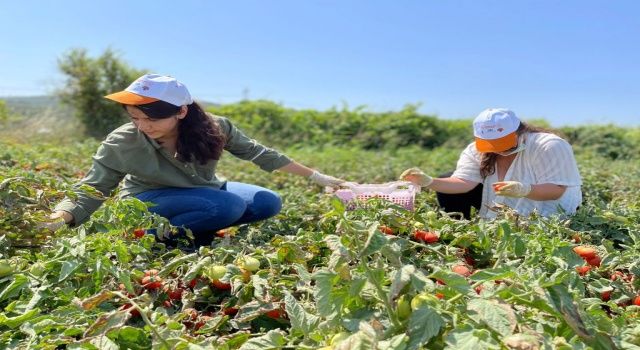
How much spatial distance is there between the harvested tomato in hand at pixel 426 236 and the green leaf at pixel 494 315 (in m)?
1.02

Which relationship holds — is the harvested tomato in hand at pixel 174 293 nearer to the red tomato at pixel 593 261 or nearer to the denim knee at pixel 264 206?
the red tomato at pixel 593 261

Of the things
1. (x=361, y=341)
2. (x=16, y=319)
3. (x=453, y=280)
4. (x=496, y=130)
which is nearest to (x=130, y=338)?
(x=16, y=319)

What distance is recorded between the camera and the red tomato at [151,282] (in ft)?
6.22

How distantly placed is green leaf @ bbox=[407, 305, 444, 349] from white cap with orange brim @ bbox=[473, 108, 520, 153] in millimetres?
2109

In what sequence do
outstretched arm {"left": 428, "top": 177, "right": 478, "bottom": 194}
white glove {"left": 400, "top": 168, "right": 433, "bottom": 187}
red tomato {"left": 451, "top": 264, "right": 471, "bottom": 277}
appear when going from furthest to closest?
1. outstretched arm {"left": 428, "top": 177, "right": 478, "bottom": 194}
2. white glove {"left": 400, "top": 168, "right": 433, "bottom": 187}
3. red tomato {"left": 451, "top": 264, "right": 471, "bottom": 277}

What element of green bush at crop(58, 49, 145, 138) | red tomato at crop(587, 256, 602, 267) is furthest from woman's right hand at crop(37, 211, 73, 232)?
green bush at crop(58, 49, 145, 138)

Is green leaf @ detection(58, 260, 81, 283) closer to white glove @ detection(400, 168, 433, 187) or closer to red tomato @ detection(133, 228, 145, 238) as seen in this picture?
red tomato @ detection(133, 228, 145, 238)

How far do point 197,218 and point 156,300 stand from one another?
53.9 inches

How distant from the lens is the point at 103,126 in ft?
40.8

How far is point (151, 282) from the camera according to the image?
1896 millimetres

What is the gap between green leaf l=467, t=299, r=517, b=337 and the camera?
3.96ft

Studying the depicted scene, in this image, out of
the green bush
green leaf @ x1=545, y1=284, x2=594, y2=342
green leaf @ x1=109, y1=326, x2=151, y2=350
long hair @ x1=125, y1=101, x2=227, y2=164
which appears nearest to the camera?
green leaf @ x1=545, y1=284, x2=594, y2=342

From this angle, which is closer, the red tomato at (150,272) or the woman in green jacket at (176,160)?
the red tomato at (150,272)

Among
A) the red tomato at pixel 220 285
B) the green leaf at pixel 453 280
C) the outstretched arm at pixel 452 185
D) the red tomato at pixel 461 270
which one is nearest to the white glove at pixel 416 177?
the outstretched arm at pixel 452 185
